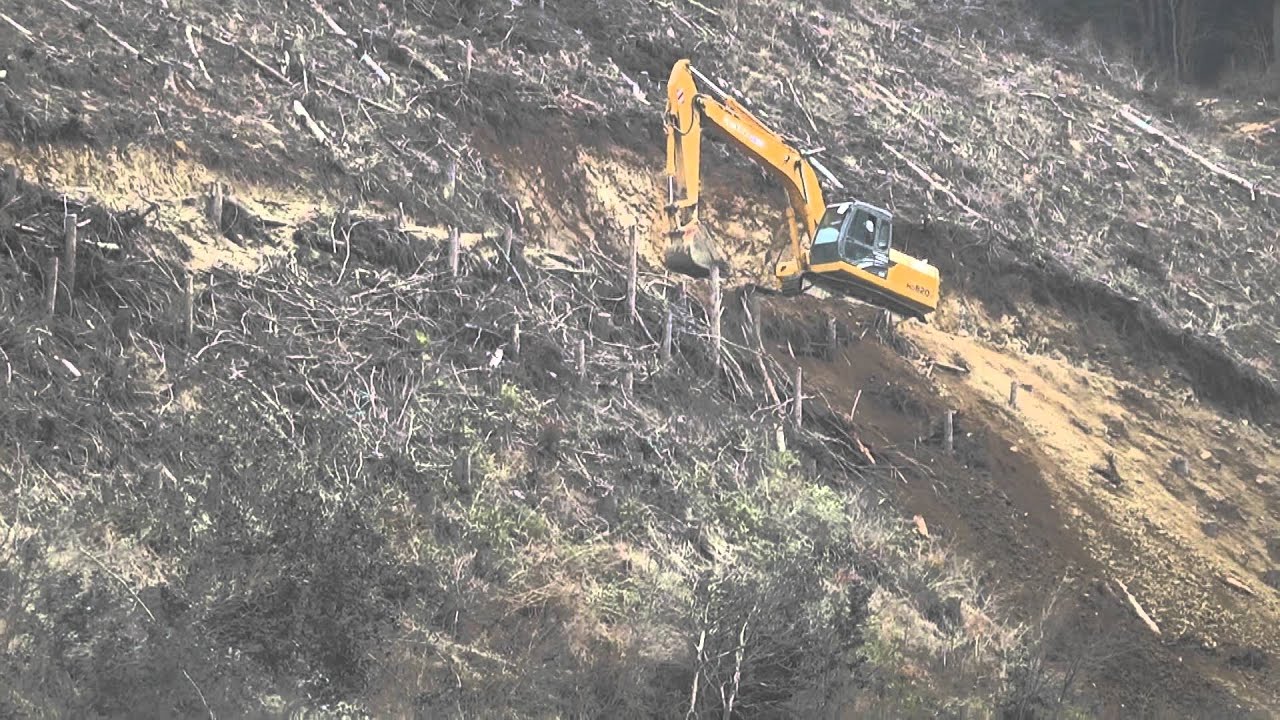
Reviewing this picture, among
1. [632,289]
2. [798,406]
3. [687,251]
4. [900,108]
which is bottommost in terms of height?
[798,406]

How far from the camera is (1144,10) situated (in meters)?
39.0

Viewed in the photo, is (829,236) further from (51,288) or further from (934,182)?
(51,288)

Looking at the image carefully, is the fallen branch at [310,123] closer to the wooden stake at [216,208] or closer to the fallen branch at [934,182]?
the wooden stake at [216,208]

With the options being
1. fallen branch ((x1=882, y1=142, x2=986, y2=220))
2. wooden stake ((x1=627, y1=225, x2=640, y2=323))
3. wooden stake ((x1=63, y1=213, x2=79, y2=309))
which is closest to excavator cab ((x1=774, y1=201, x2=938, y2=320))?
wooden stake ((x1=627, y1=225, x2=640, y2=323))

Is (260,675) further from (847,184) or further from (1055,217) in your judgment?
(1055,217)

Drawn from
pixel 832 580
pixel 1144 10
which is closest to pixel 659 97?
pixel 832 580

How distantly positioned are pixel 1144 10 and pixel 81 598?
36.9 metres

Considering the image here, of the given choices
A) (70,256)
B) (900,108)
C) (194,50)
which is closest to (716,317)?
(194,50)

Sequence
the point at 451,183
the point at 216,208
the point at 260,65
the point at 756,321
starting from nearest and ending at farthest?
1. the point at 216,208
2. the point at 260,65
3. the point at 451,183
4. the point at 756,321

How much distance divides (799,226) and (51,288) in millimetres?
8843

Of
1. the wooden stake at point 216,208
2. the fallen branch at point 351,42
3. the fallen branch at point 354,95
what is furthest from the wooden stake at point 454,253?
the fallen branch at point 351,42

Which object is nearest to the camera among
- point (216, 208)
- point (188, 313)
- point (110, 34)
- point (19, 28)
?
point (188, 313)

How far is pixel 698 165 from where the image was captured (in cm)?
1527

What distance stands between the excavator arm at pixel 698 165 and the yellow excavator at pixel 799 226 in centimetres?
1
